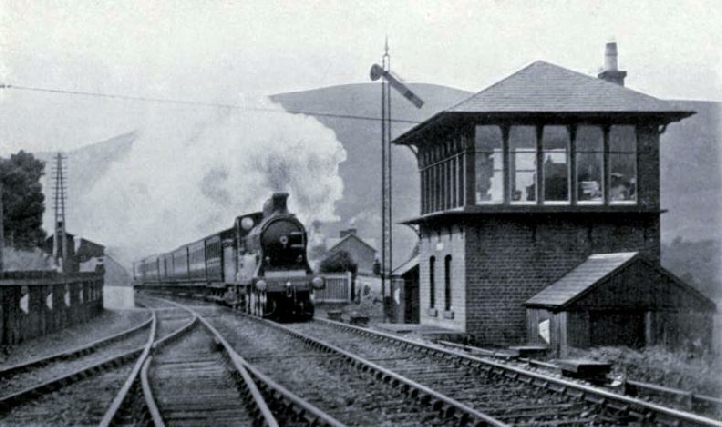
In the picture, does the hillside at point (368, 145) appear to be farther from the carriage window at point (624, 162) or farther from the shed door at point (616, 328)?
the shed door at point (616, 328)

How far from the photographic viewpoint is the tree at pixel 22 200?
138ft

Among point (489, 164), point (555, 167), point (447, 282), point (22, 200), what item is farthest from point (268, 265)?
point (22, 200)

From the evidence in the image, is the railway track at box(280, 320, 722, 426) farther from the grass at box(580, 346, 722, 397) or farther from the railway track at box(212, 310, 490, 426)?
the grass at box(580, 346, 722, 397)

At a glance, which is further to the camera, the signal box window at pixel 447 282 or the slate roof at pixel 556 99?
the signal box window at pixel 447 282

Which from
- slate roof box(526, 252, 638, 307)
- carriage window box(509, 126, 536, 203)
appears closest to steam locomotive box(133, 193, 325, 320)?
carriage window box(509, 126, 536, 203)

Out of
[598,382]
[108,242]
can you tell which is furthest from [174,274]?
[108,242]

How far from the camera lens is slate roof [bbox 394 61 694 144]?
18.3m

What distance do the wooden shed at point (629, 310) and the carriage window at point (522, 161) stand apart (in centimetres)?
271

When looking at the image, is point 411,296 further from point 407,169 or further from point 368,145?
point 368,145

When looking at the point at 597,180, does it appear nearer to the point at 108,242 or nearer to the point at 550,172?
the point at 550,172

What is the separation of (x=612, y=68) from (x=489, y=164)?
579cm

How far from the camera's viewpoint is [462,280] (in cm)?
1886

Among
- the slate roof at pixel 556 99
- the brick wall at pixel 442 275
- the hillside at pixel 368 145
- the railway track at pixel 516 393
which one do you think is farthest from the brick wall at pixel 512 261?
the hillside at pixel 368 145

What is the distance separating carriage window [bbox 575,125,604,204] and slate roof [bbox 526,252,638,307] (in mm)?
1402
